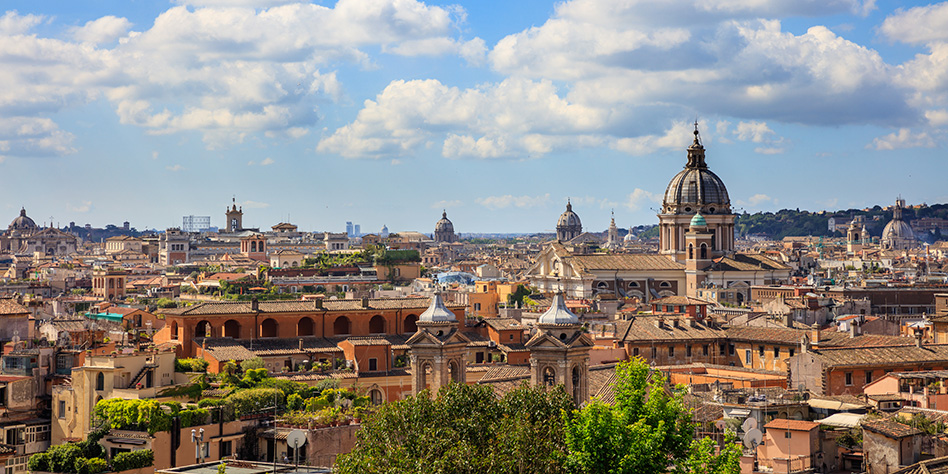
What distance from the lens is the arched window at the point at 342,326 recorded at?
4319 centimetres

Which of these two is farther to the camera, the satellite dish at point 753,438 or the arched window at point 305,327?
the arched window at point 305,327

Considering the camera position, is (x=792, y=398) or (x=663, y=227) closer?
(x=792, y=398)

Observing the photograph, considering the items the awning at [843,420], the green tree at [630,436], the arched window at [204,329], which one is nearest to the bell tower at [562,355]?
the awning at [843,420]

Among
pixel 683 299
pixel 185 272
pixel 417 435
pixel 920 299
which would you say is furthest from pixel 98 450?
pixel 185 272

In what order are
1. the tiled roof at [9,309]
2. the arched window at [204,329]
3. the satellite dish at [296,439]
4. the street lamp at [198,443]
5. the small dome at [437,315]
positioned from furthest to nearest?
1. the arched window at [204,329]
2. the tiled roof at [9,309]
3. the small dome at [437,315]
4. the street lamp at [198,443]
5. the satellite dish at [296,439]

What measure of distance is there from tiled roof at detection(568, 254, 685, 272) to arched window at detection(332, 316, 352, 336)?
129ft

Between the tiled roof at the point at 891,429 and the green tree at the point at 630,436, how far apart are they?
3540 mm

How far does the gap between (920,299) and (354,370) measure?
42.8 meters

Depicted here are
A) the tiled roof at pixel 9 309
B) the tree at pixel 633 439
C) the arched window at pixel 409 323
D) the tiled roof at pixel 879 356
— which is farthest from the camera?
the arched window at pixel 409 323

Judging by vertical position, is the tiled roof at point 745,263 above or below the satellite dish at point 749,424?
above

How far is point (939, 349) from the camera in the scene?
128ft

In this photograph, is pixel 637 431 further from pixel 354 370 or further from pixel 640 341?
pixel 640 341

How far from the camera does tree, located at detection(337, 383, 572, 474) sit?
2055 cm

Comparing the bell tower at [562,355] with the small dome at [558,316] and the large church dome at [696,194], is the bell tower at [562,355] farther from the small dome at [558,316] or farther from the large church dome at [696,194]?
the large church dome at [696,194]
